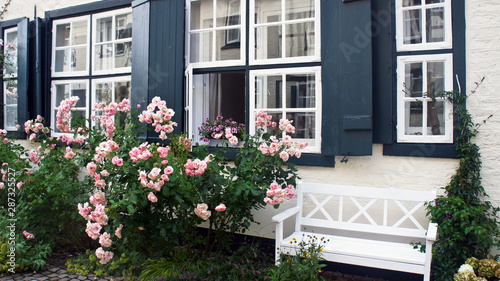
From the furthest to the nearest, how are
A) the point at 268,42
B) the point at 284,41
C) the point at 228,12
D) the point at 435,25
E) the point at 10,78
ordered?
the point at 10,78, the point at 228,12, the point at 268,42, the point at 284,41, the point at 435,25

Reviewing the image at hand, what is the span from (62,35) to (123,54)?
1.32m

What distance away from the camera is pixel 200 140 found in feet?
15.6

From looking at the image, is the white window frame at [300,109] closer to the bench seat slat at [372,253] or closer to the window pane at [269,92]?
the window pane at [269,92]

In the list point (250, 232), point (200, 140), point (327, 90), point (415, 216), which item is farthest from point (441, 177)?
point (200, 140)

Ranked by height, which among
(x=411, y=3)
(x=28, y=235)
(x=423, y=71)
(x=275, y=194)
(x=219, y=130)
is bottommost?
(x=28, y=235)

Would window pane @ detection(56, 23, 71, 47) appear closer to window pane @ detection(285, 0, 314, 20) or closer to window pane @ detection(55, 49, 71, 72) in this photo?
window pane @ detection(55, 49, 71, 72)

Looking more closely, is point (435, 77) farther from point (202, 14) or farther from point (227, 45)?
point (202, 14)

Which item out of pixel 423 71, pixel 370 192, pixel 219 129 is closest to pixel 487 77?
pixel 423 71

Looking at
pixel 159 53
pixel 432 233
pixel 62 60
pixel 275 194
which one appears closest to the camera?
pixel 432 233

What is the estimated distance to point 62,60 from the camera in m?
6.02

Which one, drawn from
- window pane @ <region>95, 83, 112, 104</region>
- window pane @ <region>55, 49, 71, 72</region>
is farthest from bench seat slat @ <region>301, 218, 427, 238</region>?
window pane @ <region>55, 49, 71, 72</region>

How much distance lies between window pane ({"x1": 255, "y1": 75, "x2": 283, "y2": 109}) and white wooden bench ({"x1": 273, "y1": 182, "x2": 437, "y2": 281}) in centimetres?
97

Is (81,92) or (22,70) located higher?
(22,70)

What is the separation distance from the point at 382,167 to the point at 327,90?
2.88 ft
